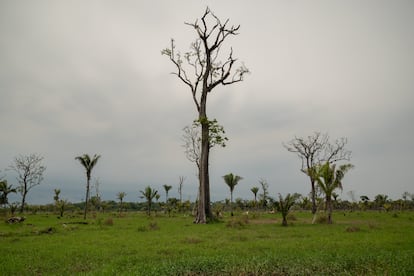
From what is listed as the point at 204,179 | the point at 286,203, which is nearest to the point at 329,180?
the point at 286,203

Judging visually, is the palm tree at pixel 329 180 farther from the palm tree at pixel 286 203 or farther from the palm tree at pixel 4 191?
the palm tree at pixel 4 191

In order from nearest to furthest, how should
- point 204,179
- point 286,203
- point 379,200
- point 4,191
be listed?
point 286,203 → point 204,179 → point 4,191 → point 379,200

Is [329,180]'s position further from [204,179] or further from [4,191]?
[4,191]

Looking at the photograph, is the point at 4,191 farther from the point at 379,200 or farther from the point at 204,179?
the point at 379,200

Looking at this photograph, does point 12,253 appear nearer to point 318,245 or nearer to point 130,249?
point 130,249

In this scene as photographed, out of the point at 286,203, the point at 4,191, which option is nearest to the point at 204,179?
the point at 286,203

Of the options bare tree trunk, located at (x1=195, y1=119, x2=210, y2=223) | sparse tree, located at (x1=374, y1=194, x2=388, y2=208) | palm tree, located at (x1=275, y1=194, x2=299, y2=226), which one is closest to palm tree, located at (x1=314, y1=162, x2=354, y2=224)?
palm tree, located at (x1=275, y1=194, x2=299, y2=226)

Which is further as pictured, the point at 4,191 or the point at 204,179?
the point at 4,191

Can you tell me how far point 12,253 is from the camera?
10531mm

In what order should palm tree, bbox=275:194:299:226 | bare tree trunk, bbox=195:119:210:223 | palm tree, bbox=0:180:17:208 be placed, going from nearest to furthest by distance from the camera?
palm tree, bbox=275:194:299:226 < bare tree trunk, bbox=195:119:210:223 < palm tree, bbox=0:180:17:208

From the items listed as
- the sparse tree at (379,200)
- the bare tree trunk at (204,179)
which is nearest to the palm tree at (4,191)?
the bare tree trunk at (204,179)

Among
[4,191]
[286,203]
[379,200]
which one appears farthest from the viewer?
[379,200]

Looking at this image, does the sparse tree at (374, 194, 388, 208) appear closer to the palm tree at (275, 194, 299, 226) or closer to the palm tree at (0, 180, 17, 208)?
the palm tree at (275, 194, 299, 226)

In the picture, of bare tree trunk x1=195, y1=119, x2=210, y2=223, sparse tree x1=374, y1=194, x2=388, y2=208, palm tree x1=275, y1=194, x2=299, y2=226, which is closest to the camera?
palm tree x1=275, y1=194, x2=299, y2=226
